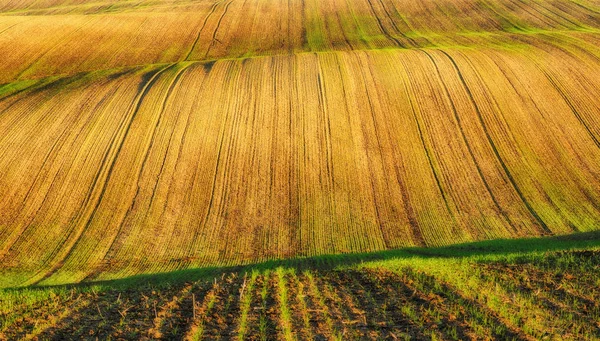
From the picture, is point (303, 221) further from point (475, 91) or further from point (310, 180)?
point (475, 91)

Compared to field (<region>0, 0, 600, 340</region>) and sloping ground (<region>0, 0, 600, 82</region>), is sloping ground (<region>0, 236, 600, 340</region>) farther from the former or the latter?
sloping ground (<region>0, 0, 600, 82</region>)

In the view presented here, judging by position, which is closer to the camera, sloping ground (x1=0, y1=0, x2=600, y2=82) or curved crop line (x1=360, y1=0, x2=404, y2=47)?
sloping ground (x1=0, y1=0, x2=600, y2=82)

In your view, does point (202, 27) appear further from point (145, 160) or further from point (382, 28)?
point (145, 160)

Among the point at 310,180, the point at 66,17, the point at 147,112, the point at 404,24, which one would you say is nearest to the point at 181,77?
the point at 147,112

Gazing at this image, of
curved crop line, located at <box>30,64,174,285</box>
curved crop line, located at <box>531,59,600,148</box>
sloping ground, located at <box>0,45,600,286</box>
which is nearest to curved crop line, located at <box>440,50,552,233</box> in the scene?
sloping ground, located at <box>0,45,600,286</box>

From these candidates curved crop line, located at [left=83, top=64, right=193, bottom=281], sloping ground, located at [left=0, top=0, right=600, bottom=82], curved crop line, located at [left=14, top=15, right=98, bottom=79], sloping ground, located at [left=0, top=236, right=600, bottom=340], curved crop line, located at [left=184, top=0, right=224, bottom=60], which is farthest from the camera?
curved crop line, located at [left=184, top=0, right=224, bottom=60]

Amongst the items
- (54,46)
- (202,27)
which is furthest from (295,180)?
(202,27)
